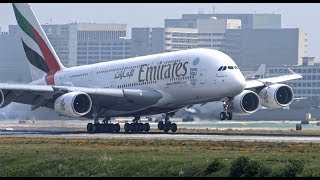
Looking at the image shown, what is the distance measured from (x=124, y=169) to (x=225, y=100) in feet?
117

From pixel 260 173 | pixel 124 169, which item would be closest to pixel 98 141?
pixel 124 169

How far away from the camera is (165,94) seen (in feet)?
300

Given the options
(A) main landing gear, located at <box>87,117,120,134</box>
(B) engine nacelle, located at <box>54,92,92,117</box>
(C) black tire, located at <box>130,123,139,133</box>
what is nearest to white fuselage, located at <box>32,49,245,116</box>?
(A) main landing gear, located at <box>87,117,120,134</box>

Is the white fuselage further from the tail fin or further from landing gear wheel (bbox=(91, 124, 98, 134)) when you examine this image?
the tail fin

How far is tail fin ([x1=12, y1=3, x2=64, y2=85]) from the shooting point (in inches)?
4018

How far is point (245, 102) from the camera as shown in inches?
3627

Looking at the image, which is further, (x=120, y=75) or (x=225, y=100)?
(x=120, y=75)

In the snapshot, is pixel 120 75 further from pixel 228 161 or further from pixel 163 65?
pixel 228 161

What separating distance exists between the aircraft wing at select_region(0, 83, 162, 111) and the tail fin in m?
8.07

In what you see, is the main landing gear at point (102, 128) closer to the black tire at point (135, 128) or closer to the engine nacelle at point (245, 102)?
the black tire at point (135, 128)

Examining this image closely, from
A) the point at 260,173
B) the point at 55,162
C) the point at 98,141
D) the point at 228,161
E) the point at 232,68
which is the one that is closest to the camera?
the point at 260,173

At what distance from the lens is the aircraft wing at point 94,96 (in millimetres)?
90375

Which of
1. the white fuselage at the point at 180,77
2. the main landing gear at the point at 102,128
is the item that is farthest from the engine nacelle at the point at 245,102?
the main landing gear at the point at 102,128

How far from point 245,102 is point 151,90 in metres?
7.06
